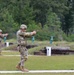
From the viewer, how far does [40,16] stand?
8012 cm

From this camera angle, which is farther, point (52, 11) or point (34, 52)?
point (52, 11)

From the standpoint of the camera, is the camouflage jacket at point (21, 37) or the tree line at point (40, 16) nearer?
the camouflage jacket at point (21, 37)

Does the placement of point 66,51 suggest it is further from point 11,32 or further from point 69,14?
point 69,14

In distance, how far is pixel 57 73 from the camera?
16219 mm

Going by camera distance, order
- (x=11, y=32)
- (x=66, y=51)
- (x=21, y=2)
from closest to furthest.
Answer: (x=66, y=51), (x=11, y=32), (x=21, y=2)

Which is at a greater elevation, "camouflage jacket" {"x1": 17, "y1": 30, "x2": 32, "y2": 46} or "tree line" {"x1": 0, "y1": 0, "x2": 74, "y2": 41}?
"camouflage jacket" {"x1": 17, "y1": 30, "x2": 32, "y2": 46}

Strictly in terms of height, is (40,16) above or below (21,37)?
below

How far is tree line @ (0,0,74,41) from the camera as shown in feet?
188

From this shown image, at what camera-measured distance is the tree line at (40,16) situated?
57.2 meters

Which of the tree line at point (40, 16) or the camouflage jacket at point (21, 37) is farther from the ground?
the camouflage jacket at point (21, 37)

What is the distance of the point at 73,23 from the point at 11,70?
67.3m

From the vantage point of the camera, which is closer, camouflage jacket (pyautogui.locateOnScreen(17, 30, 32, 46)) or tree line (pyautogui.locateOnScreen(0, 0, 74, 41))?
camouflage jacket (pyautogui.locateOnScreen(17, 30, 32, 46))

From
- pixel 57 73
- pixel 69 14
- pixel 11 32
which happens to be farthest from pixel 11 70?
pixel 69 14

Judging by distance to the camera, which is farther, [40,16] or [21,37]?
[40,16]
